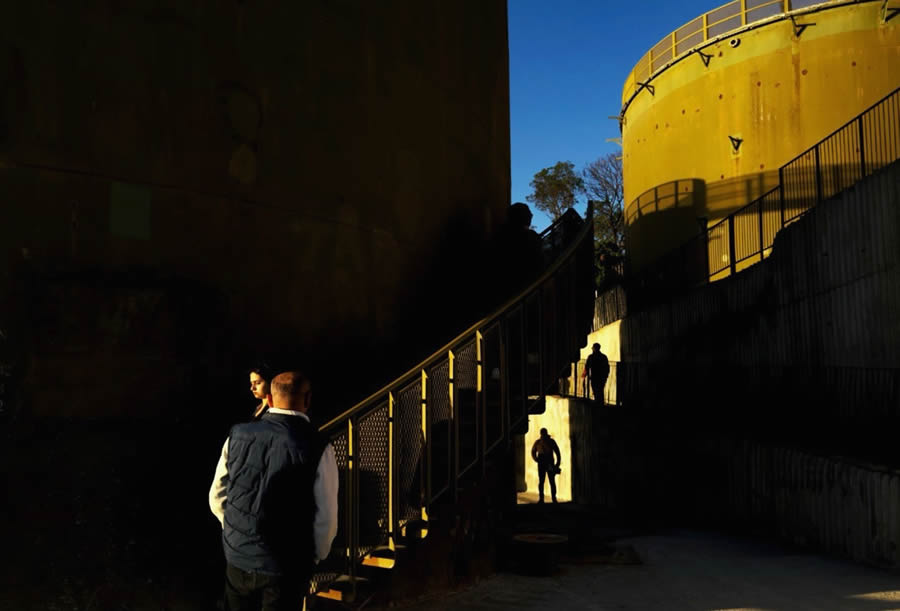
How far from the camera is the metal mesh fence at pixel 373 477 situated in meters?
6.32

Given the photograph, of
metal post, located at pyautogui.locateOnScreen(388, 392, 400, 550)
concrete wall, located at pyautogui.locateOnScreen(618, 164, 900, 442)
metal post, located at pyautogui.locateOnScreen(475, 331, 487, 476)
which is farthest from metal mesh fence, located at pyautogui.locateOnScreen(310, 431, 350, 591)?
concrete wall, located at pyautogui.locateOnScreen(618, 164, 900, 442)

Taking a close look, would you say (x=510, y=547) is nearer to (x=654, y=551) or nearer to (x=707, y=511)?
(x=654, y=551)

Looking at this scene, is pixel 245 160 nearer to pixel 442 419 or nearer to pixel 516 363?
pixel 442 419

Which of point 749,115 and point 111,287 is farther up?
point 749,115

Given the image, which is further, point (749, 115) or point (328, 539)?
point (749, 115)

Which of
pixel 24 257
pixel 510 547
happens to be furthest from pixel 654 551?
pixel 24 257

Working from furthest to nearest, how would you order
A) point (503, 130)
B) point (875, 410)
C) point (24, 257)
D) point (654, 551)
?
point (503, 130) < point (654, 551) < point (875, 410) < point (24, 257)

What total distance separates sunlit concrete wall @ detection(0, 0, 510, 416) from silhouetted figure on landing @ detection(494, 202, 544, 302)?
1.35 metres

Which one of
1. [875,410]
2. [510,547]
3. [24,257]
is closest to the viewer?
[24,257]

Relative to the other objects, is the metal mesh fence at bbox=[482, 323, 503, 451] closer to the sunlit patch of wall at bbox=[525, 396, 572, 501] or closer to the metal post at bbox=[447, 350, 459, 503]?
the metal post at bbox=[447, 350, 459, 503]

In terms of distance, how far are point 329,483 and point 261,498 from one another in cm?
31

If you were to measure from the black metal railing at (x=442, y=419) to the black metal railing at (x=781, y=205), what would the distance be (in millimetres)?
5682

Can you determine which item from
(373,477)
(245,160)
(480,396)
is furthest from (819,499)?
(245,160)

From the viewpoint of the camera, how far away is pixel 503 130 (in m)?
11.9
